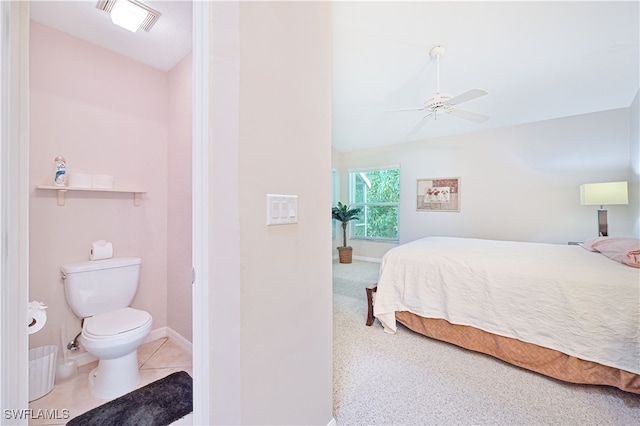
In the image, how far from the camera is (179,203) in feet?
6.95

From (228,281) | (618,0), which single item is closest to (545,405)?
(228,281)

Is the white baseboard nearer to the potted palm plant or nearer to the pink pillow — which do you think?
the pink pillow

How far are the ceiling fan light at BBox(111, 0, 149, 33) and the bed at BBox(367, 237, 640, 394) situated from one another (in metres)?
A: 2.54

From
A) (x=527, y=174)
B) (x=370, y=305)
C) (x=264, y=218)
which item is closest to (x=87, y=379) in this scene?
(x=264, y=218)

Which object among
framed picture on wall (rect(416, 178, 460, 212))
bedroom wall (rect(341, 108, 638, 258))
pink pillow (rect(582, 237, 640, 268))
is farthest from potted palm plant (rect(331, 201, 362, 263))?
pink pillow (rect(582, 237, 640, 268))

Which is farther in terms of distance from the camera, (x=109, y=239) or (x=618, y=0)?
(x=109, y=239)

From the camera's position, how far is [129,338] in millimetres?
1498

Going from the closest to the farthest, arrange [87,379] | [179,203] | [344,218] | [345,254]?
[87,379] < [179,203] < [345,254] < [344,218]

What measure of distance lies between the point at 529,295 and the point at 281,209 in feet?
5.90

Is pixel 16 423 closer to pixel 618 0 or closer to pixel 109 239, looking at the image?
pixel 109 239

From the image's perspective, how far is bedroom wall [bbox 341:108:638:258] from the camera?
10.5ft

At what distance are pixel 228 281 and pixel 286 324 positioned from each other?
328mm

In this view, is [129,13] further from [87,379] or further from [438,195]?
[438,195]

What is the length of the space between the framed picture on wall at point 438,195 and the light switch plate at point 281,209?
3979mm
